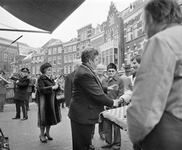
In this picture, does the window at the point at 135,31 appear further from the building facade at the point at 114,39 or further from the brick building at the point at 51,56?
the brick building at the point at 51,56

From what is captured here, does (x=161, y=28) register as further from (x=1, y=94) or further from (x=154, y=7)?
(x=1, y=94)

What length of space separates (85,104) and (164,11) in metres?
1.59

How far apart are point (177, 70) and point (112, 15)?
89.2ft

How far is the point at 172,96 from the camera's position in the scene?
3.37 ft

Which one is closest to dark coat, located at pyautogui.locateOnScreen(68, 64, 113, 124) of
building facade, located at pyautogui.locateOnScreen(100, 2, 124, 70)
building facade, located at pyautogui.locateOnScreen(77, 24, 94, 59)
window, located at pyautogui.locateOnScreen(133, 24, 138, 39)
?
window, located at pyautogui.locateOnScreen(133, 24, 138, 39)

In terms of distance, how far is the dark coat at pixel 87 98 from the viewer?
2.33 metres

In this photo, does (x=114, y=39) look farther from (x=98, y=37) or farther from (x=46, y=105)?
(x=46, y=105)

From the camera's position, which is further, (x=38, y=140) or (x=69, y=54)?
(x=69, y=54)

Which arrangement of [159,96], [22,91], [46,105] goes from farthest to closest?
[22,91] < [46,105] < [159,96]

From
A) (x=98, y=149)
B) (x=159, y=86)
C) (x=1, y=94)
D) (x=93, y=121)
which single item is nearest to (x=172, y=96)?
(x=159, y=86)

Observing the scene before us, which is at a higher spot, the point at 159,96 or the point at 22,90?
the point at 159,96

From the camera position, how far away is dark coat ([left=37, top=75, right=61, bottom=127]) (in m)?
4.48

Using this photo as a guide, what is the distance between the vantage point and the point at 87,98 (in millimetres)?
2439

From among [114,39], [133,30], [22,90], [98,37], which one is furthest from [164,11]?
[98,37]
